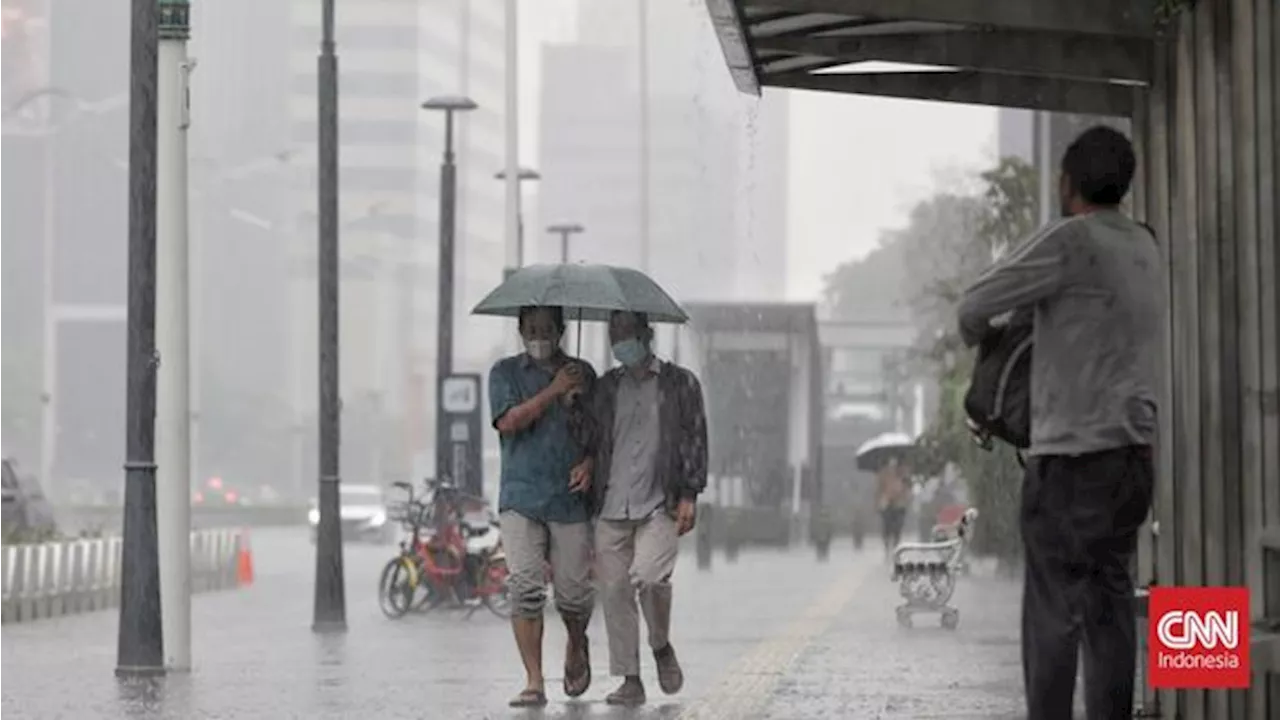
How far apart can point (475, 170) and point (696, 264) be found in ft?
308

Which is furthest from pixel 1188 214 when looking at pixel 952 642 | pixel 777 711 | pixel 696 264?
pixel 696 264

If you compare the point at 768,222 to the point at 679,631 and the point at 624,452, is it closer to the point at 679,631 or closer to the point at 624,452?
the point at 679,631

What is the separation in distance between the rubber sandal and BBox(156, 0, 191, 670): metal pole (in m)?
5.42

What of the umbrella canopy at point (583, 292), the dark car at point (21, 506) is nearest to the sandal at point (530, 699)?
the umbrella canopy at point (583, 292)

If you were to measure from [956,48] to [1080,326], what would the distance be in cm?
757

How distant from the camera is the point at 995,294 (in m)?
8.86

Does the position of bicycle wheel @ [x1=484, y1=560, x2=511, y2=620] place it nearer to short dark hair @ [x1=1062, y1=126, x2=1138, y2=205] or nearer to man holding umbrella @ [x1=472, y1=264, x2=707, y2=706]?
man holding umbrella @ [x1=472, y1=264, x2=707, y2=706]

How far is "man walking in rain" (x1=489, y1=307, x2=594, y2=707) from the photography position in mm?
15891

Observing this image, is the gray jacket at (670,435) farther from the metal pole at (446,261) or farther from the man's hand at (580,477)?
the metal pole at (446,261)

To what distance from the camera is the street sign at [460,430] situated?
37.2m

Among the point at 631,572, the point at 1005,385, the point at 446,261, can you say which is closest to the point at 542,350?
the point at 631,572

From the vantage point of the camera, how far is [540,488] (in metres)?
15.9

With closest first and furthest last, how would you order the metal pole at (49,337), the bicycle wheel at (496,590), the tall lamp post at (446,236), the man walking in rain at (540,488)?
the man walking in rain at (540,488), the bicycle wheel at (496,590), the tall lamp post at (446,236), the metal pole at (49,337)

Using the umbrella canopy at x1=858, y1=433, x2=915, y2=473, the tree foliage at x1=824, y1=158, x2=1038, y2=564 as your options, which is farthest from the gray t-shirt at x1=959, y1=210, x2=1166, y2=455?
the umbrella canopy at x1=858, y1=433, x2=915, y2=473
